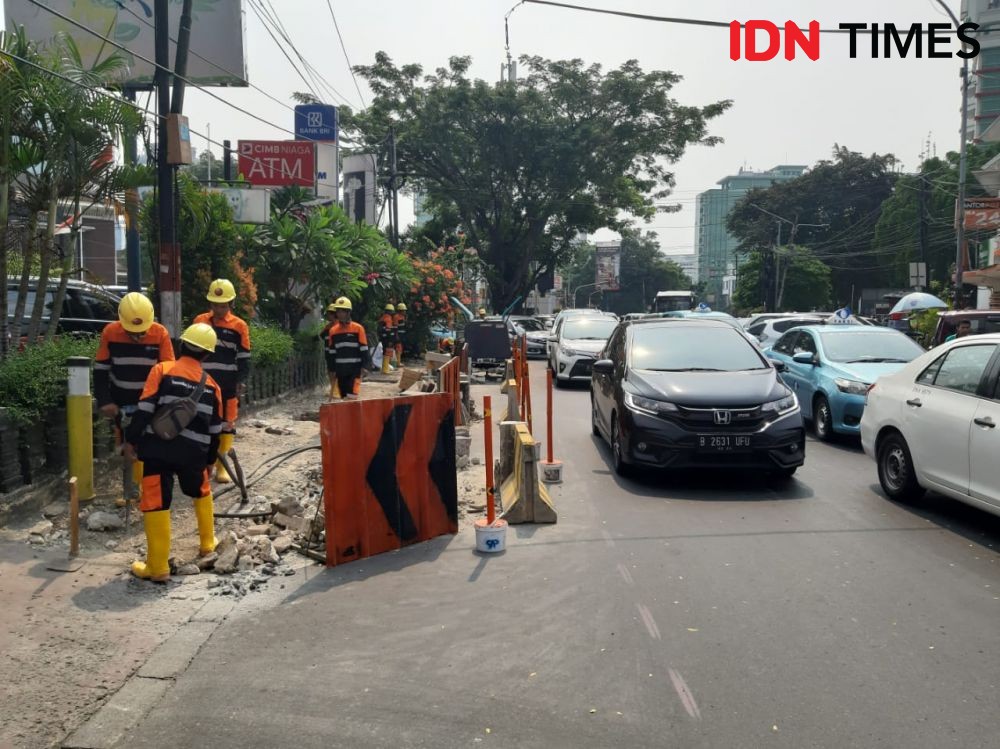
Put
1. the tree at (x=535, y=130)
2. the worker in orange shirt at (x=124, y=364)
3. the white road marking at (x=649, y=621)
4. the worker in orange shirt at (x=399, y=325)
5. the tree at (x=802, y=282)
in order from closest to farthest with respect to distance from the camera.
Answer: the white road marking at (x=649, y=621) → the worker in orange shirt at (x=124, y=364) → the worker in orange shirt at (x=399, y=325) → the tree at (x=535, y=130) → the tree at (x=802, y=282)

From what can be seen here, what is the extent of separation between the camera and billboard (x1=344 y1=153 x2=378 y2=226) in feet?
106

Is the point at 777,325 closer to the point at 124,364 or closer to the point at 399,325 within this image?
the point at 399,325

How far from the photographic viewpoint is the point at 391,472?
20.5ft

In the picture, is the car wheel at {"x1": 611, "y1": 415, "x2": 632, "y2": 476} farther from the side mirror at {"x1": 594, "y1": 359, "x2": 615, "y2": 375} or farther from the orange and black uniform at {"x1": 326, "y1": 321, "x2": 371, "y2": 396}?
the orange and black uniform at {"x1": 326, "y1": 321, "x2": 371, "y2": 396}

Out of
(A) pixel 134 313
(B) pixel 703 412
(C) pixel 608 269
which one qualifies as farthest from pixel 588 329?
(C) pixel 608 269

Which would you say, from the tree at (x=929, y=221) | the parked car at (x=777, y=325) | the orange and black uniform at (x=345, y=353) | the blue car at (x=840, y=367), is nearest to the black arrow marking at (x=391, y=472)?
the orange and black uniform at (x=345, y=353)

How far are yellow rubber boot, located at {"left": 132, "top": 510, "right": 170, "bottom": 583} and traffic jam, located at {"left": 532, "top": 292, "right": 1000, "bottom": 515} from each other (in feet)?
13.8

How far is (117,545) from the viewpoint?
21.5ft

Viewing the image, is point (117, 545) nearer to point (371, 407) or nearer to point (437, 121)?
point (371, 407)

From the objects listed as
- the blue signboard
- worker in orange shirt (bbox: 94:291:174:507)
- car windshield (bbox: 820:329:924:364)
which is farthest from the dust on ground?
the blue signboard

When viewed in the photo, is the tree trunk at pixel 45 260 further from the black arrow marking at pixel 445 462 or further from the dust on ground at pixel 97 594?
the black arrow marking at pixel 445 462

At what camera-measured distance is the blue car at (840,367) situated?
10984 millimetres

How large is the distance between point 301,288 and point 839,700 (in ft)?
46.1

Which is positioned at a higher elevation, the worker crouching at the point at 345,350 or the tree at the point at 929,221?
the tree at the point at 929,221
